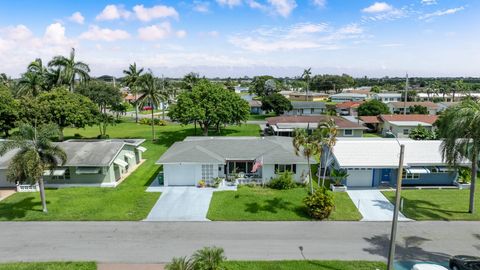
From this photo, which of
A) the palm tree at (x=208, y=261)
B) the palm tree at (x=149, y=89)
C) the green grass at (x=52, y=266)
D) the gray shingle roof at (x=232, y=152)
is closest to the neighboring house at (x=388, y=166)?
the gray shingle roof at (x=232, y=152)

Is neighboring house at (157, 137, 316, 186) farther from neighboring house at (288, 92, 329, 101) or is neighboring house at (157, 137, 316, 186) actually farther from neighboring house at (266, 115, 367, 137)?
neighboring house at (288, 92, 329, 101)

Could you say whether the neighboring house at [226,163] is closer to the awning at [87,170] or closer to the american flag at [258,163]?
the american flag at [258,163]

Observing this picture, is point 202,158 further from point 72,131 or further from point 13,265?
point 72,131

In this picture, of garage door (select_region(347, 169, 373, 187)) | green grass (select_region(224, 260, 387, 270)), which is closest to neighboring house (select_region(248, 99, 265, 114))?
garage door (select_region(347, 169, 373, 187))

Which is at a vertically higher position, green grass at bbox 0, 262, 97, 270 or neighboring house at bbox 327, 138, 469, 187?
neighboring house at bbox 327, 138, 469, 187

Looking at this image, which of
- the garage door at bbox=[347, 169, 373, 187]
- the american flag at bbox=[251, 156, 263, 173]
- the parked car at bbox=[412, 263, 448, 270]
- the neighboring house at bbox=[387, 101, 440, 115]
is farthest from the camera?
the neighboring house at bbox=[387, 101, 440, 115]

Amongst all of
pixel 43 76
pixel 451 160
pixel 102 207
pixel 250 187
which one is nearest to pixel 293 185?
pixel 250 187

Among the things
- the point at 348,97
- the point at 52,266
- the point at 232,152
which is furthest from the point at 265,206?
the point at 348,97

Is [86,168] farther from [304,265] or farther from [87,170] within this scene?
[304,265]
